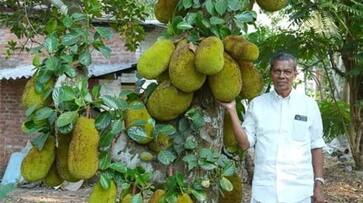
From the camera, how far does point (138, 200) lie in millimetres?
1723

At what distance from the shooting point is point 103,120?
1.73 meters

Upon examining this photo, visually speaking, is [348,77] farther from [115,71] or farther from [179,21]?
[179,21]

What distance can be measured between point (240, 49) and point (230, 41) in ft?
0.16

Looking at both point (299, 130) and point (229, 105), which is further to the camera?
point (299, 130)

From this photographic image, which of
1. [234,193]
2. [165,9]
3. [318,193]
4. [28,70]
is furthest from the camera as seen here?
[28,70]

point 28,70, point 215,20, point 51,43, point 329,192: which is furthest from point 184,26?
point 28,70

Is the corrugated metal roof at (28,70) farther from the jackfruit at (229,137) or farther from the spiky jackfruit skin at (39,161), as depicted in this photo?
the spiky jackfruit skin at (39,161)

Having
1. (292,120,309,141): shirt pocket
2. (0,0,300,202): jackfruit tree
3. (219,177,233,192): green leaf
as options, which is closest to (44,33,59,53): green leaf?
(0,0,300,202): jackfruit tree

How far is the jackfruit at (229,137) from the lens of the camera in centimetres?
207

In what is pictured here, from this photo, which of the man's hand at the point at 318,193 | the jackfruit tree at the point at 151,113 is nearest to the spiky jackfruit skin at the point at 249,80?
the jackfruit tree at the point at 151,113

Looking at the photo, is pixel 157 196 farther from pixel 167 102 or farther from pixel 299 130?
pixel 299 130

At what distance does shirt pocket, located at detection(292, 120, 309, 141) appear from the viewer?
2373 mm

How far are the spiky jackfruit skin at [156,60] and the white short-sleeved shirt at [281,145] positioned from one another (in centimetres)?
67

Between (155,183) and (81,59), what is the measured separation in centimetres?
45
